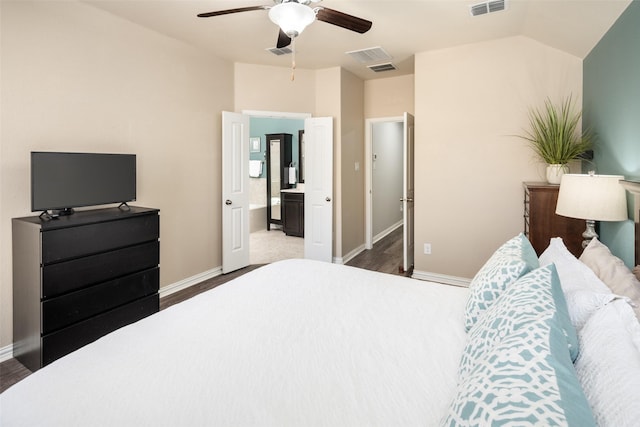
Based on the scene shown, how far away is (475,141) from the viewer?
13.1 ft

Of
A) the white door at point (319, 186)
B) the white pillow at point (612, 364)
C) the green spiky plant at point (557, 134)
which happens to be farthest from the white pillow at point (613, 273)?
the white door at point (319, 186)

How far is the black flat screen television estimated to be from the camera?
2.53 meters

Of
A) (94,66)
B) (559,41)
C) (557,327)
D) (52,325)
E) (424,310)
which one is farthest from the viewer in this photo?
(559,41)

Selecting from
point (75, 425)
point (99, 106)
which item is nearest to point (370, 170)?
point (99, 106)

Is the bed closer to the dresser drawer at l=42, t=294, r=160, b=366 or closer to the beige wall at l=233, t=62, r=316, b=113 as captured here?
the dresser drawer at l=42, t=294, r=160, b=366

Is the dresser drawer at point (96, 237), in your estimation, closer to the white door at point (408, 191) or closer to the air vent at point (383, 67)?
the white door at point (408, 191)

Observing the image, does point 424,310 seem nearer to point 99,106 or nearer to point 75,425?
point 75,425

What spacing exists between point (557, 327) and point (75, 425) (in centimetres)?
128

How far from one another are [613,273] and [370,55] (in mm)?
3611

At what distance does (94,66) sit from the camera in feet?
10.2

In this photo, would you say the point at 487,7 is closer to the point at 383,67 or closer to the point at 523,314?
the point at 383,67

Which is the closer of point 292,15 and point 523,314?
point 523,314

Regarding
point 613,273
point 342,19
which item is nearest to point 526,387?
point 613,273

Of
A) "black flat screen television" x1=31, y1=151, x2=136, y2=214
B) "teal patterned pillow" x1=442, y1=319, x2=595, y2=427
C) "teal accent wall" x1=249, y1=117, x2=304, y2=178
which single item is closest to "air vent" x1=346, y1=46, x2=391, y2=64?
"black flat screen television" x1=31, y1=151, x2=136, y2=214
